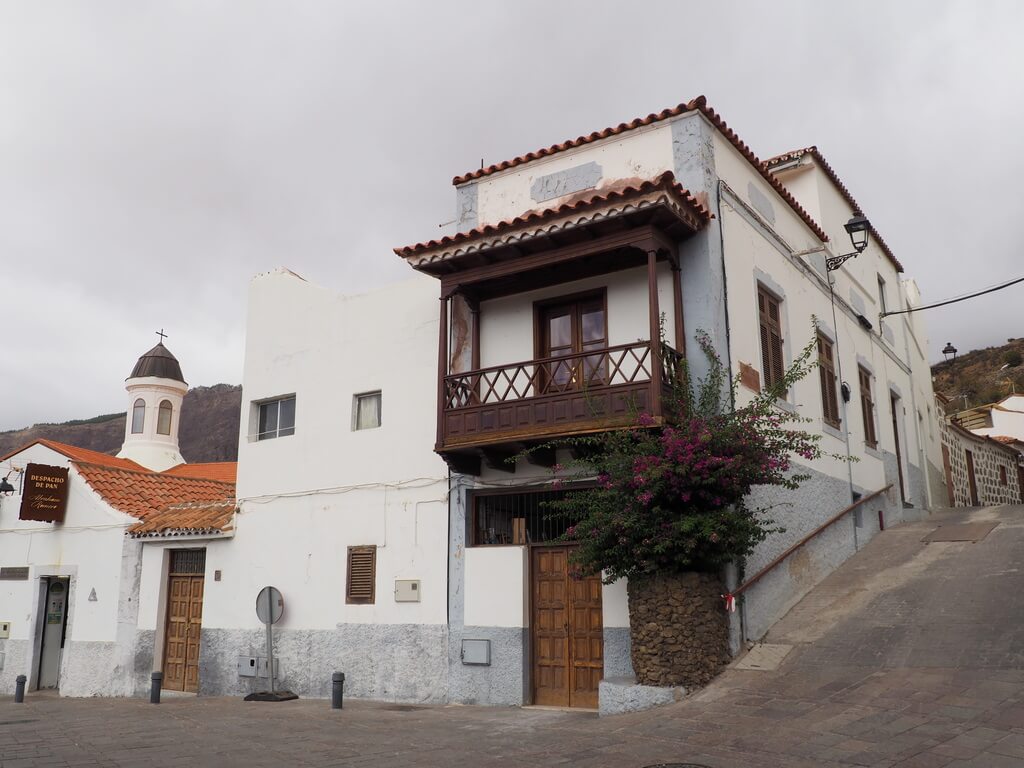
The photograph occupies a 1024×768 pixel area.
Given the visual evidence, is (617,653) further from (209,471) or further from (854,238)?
(209,471)

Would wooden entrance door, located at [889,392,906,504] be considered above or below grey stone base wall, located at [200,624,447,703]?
above

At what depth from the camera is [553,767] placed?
6.97m

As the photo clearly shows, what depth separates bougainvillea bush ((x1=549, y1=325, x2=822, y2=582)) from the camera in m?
9.10

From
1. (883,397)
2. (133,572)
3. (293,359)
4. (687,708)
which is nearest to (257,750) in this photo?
(687,708)

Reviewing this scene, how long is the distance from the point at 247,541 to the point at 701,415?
8.41m

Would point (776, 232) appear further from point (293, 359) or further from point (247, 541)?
point (247, 541)

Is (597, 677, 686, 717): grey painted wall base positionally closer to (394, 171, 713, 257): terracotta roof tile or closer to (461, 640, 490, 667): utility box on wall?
(461, 640, 490, 667): utility box on wall

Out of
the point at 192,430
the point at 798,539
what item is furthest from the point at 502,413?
the point at 192,430

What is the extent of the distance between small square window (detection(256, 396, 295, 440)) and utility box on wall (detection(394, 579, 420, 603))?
12.1ft

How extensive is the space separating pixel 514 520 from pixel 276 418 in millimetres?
5437

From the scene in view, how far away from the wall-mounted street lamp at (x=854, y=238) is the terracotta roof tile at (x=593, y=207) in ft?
12.7

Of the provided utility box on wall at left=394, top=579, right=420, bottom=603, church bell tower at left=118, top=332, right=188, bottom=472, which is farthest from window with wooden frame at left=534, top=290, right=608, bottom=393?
church bell tower at left=118, top=332, right=188, bottom=472

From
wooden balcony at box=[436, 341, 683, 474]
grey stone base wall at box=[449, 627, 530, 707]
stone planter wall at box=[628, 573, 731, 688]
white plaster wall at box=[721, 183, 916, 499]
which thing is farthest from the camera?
white plaster wall at box=[721, 183, 916, 499]

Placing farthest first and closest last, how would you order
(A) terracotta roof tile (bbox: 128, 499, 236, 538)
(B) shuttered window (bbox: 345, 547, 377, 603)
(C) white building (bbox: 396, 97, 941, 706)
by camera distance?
(A) terracotta roof tile (bbox: 128, 499, 236, 538) → (B) shuttered window (bbox: 345, 547, 377, 603) → (C) white building (bbox: 396, 97, 941, 706)
